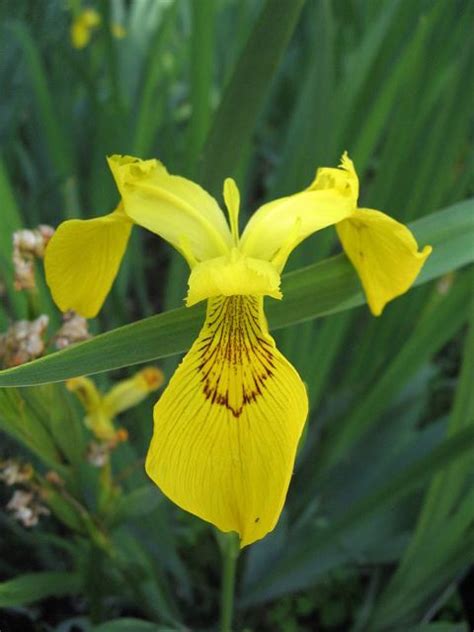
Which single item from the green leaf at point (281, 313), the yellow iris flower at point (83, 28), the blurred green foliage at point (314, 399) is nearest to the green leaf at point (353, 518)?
the blurred green foliage at point (314, 399)

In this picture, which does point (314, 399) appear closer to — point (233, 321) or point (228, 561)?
point (228, 561)

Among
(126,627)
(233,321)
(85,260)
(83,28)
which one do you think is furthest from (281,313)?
(83,28)

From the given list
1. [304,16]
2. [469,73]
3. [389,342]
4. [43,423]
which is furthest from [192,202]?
[304,16]

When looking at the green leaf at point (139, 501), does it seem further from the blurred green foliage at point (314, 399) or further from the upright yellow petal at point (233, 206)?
the upright yellow petal at point (233, 206)

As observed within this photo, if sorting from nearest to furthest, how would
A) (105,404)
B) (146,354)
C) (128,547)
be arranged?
(146,354) → (105,404) → (128,547)

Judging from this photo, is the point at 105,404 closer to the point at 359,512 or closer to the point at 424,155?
the point at 359,512

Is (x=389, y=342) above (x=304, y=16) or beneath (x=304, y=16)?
beneath
